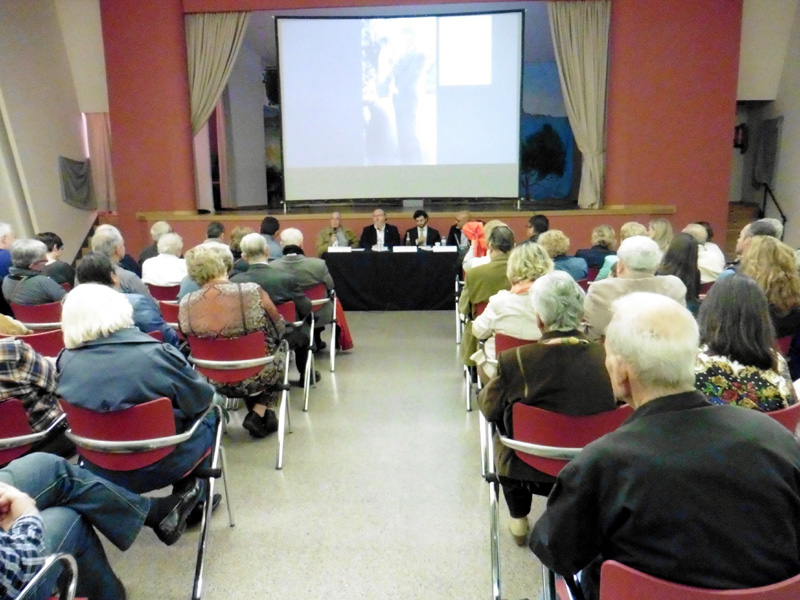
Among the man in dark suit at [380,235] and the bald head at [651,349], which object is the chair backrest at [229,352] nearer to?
the bald head at [651,349]

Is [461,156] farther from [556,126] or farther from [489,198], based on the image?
[556,126]

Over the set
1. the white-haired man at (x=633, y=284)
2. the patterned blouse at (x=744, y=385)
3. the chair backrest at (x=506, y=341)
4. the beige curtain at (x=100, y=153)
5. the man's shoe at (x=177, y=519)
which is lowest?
the man's shoe at (x=177, y=519)

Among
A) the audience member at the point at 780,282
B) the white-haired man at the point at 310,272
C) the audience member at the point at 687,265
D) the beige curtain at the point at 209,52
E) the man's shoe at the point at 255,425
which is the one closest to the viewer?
the audience member at the point at 780,282

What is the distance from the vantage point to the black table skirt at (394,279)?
6.21 metres

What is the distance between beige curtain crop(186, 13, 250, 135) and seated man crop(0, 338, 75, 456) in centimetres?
605

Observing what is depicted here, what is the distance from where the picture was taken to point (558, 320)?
81.0 inches

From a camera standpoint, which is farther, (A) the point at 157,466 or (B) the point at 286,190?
(B) the point at 286,190

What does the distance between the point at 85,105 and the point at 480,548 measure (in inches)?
324

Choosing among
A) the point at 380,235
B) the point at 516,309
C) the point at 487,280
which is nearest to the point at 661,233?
the point at 487,280

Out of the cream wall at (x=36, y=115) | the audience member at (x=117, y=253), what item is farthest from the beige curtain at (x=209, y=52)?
the audience member at (x=117, y=253)

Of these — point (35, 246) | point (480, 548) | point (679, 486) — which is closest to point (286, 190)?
point (35, 246)

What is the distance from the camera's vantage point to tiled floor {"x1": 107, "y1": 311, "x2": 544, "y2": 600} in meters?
2.15

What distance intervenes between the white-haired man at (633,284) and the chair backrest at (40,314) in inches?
125

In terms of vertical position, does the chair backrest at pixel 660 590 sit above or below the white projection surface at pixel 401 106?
below
